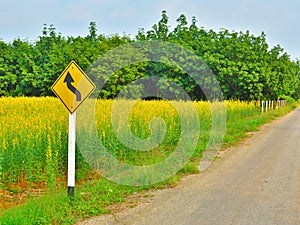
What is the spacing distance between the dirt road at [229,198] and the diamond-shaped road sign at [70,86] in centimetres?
185

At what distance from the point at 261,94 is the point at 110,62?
13333 millimetres

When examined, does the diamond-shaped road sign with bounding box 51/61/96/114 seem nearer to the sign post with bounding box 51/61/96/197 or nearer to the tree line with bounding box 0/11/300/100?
the sign post with bounding box 51/61/96/197

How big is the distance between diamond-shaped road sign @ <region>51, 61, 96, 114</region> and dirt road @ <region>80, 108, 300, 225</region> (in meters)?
1.85

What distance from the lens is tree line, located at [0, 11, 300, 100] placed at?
3133cm

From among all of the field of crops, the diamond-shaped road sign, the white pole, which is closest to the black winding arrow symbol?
the diamond-shaped road sign

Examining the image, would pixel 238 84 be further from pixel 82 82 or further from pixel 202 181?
pixel 82 82

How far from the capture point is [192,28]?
137 feet

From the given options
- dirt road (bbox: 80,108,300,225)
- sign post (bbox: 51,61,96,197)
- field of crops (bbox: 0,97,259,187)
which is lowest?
dirt road (bbox: 80,108,300,225)

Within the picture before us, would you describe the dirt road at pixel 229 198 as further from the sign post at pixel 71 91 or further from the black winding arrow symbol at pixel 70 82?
the black winding arrow symbol at pixel 70 82

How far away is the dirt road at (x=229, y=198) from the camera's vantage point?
16.9ft

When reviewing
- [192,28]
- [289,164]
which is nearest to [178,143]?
[289,164]

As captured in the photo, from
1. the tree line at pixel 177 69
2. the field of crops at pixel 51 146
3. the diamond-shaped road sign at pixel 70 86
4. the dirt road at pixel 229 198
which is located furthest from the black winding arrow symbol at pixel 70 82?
the tree line at pixel 177 69

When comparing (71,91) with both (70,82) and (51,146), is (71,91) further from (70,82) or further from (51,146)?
(51,146)

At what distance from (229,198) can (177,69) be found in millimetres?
28139
